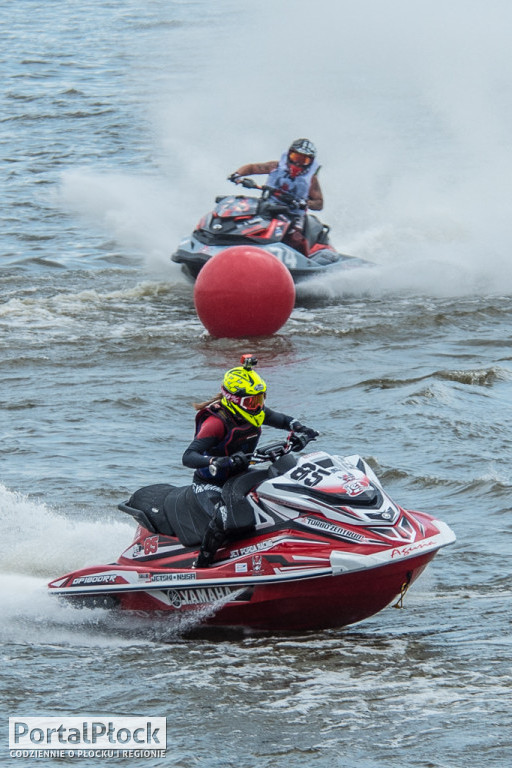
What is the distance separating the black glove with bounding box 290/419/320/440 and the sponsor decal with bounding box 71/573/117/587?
4.84 feet

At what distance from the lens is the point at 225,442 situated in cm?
751

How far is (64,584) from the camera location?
773cm

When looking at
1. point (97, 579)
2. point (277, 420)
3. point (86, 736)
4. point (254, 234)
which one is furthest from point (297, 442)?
point (254, 234)

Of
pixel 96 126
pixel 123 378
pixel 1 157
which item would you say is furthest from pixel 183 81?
pixel 123 378

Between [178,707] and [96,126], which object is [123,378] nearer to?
[178,707]

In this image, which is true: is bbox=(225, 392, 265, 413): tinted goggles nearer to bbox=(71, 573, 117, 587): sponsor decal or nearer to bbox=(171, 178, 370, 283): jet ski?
bbox=(71, 573, 117, 587): sponsor decal

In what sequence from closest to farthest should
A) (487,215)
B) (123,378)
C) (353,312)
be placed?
(123,378) < (353,312) < (487,215)

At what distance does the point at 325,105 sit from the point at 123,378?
2091cm

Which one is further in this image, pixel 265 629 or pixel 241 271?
pixel 241 271

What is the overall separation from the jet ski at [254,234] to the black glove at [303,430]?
8.95 metres

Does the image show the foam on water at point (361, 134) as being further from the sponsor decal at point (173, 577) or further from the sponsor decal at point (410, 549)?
the sponsor decal at point (410, 549)

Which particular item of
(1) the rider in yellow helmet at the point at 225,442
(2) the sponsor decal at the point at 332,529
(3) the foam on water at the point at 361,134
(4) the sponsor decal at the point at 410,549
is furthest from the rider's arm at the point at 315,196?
(4) the sponsor decal at the point at 410,549

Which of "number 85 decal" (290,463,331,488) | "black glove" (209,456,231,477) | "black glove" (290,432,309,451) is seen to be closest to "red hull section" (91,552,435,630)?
"number 85 decal" (290,463,331,488)

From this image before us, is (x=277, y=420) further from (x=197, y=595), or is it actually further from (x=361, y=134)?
(x=361, y=134)
